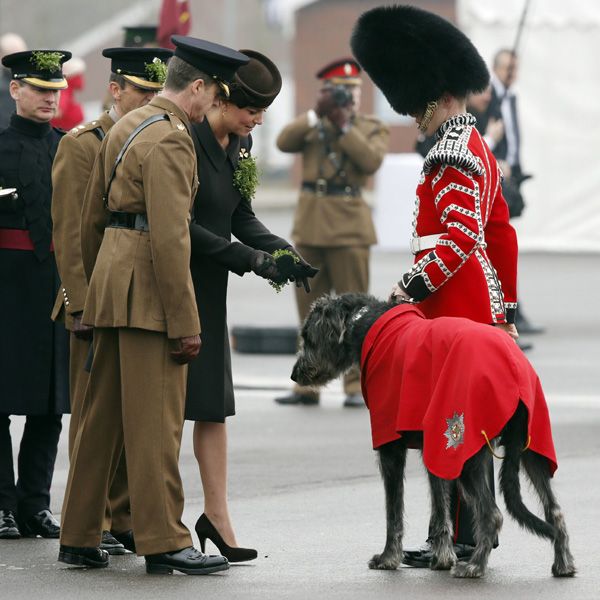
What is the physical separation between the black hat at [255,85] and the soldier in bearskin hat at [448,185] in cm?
49

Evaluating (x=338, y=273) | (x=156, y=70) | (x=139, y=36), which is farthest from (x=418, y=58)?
(x=338, y=273)

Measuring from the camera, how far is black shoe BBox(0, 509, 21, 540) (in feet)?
26.1

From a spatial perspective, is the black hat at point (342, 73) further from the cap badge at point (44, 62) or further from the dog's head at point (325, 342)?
the dog's head at point (325, 342)

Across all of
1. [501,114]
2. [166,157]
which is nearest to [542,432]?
[166,157]

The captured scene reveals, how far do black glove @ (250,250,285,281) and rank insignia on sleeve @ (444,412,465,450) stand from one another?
0.98 metres

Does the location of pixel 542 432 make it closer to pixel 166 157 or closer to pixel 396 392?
pixel 396 392

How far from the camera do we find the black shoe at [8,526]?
7953 mm

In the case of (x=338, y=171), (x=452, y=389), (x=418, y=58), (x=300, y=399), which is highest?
(x=418, y=58)

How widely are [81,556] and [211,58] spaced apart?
2.12 metres

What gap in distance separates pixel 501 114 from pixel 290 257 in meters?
9.46

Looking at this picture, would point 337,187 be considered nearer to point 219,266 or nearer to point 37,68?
point 37,68

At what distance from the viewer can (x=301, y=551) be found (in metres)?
7.69

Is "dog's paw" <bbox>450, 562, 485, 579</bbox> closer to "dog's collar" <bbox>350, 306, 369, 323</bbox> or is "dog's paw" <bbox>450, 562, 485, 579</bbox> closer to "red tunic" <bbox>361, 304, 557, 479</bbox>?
"red tunic" <bbox>361, 304, 557, 479</bbox>

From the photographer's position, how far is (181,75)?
276 inches
